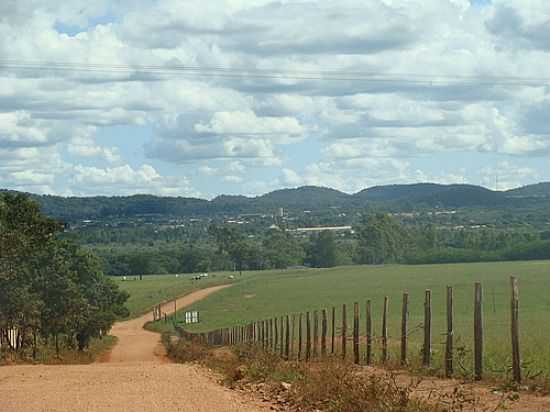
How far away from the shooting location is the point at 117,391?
20.8 m

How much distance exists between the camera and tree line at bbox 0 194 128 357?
42.7 meters

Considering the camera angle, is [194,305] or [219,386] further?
[194,305]

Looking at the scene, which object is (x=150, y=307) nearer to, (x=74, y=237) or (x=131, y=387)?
(x=74, y=237)

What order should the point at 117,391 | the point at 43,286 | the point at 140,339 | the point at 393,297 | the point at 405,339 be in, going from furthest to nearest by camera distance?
1. the point at 393,297
2. the point at 140,339
3. the point at 43,286
4. the point at 405,339
5. the point at 117,391

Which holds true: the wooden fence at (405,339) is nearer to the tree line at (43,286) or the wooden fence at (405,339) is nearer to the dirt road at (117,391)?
the dirt road at (117,391)

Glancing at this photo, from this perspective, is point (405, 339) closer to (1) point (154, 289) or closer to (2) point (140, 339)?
(2) point (140, 339)

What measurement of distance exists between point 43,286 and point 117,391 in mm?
33408

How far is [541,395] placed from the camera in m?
16.3

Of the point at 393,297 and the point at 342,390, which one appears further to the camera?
the point at 393,297

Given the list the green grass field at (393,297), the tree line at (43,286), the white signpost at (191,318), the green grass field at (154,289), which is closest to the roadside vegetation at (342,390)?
the green grass field at (393,297)

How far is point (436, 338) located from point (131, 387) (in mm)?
17551

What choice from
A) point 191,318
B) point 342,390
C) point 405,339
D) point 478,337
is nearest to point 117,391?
point 342,390

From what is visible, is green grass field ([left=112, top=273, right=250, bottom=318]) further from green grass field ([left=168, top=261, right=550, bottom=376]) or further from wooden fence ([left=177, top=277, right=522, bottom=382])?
wooden fence ([left=177, top=277, right=522, bottom=382])

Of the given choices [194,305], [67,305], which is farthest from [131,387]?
[194,305]
